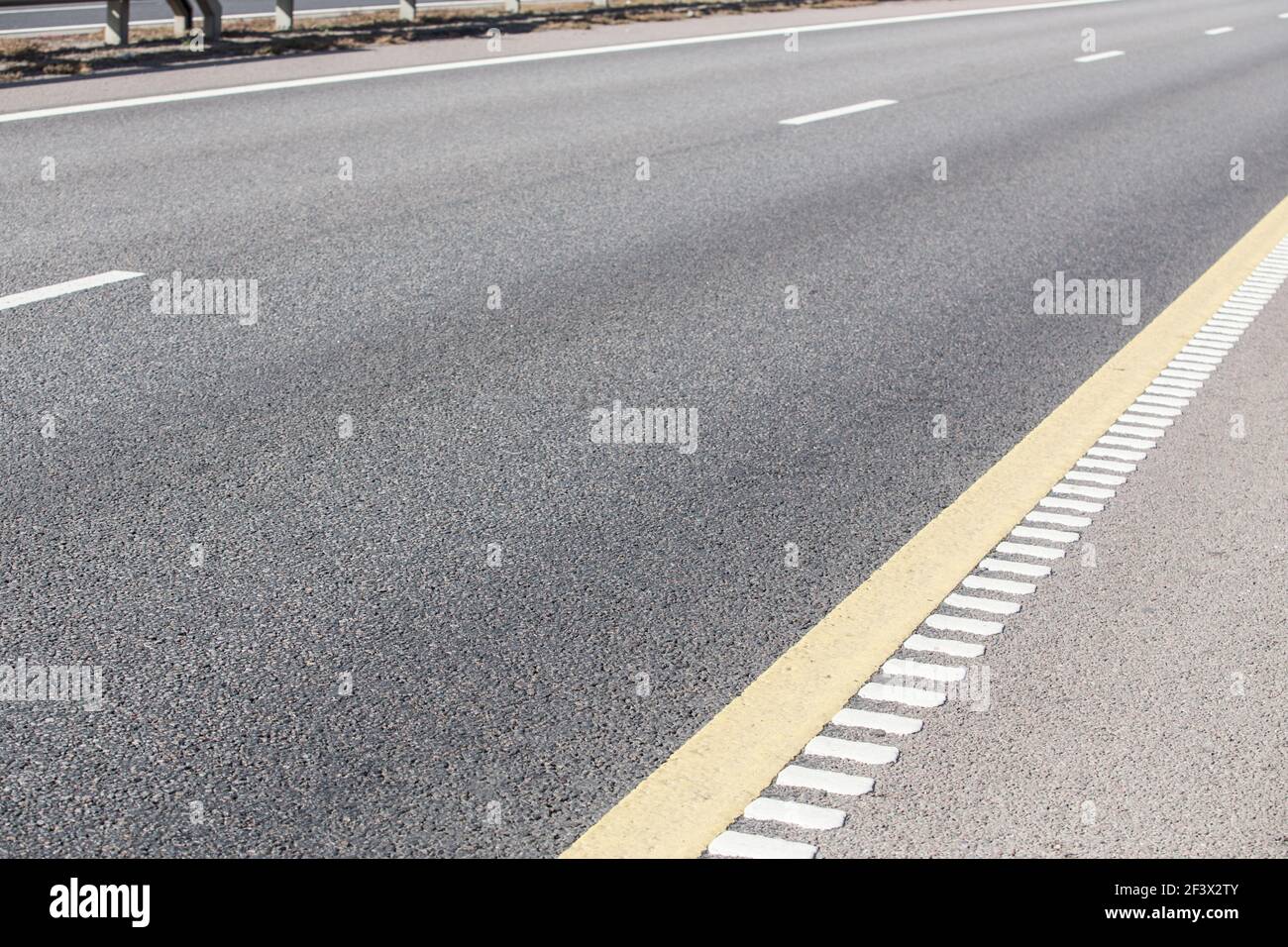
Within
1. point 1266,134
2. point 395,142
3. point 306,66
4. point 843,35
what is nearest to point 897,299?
point 395,142

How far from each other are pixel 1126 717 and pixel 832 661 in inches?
24.9

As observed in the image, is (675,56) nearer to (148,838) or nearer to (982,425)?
(982,425)

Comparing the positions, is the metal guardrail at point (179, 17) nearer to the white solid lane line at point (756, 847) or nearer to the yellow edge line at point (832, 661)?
the yellow edge line at point (832, 661)

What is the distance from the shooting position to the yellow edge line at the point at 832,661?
2885mm

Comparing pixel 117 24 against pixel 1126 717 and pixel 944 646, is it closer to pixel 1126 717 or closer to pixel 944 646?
pixel 944 646

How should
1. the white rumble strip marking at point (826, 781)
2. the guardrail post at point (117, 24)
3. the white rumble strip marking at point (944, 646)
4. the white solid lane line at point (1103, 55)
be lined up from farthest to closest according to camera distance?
1. the white solid lane line at point (1103, 55)
2. the guardrail post at point (117, 24)
3. the white rumble strip marking at point (944, 646)
4. the white rumble strip marking at point (826, 781)

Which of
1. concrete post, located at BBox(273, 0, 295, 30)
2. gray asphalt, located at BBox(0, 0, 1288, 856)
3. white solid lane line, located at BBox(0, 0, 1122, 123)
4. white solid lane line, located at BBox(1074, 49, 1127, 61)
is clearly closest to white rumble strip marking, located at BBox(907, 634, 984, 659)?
gray asphalt, located at BBox(0, 0, 1288, 856)

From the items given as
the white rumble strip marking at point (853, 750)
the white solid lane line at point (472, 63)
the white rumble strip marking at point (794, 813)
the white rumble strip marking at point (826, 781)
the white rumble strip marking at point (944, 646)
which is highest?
the white solid lane line at point (472, 63)

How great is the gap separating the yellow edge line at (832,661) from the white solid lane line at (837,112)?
6.59 m

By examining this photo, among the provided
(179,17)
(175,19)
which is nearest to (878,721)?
(179,17)

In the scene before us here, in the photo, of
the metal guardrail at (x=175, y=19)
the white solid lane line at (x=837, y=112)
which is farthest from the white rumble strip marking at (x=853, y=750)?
the metal guardrail at (x=175, y=19)

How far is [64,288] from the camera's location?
6363 millimetres

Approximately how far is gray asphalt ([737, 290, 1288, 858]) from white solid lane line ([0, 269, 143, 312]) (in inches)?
160
